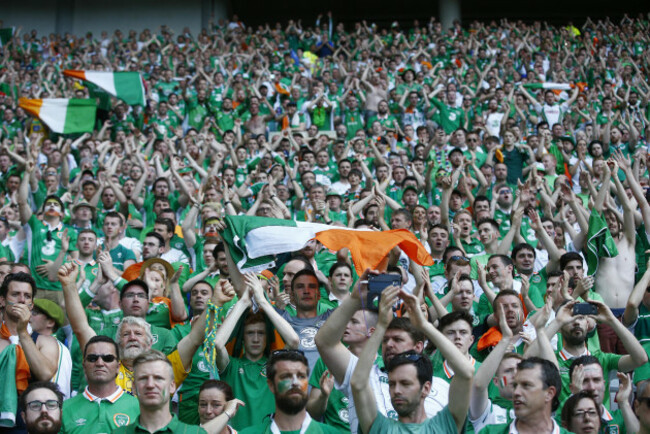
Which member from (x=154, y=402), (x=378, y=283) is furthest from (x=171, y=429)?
(x=378, y=283)

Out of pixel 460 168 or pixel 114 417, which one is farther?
pixel 460 168

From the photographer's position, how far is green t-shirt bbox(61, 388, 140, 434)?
4.65 metres

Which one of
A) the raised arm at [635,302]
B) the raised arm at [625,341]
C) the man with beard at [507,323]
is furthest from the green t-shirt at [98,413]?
the raised arm at [635,302]

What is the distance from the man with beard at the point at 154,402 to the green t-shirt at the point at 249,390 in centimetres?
99

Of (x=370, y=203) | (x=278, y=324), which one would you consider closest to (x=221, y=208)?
(x=370, y=203)

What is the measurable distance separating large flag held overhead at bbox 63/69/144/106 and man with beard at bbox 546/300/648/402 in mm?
11482

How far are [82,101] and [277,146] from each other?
4.13m

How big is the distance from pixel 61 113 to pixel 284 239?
994 cm

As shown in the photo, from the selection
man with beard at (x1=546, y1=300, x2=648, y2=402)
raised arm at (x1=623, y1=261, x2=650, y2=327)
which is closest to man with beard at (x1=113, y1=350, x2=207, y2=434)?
man with beard at (x1=546, y1=300, x2=648, y2=402)

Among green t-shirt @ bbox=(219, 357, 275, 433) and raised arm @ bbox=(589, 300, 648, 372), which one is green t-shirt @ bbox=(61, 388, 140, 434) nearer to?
green t-shirt @ bbox=(219, 357, 275, 433)

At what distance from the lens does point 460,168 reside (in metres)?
10.8

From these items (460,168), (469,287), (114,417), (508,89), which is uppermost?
(508,89)

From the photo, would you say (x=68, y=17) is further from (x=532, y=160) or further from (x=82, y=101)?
(x=532, y=160)

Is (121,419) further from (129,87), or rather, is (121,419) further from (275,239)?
(129,87)
